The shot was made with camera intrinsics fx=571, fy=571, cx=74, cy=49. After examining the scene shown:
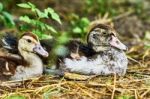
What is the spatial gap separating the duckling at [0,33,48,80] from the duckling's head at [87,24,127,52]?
19.3 inches

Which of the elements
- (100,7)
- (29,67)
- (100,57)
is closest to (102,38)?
(100,57)

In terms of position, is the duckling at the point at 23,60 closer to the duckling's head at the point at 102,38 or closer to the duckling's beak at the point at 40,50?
the duckling's beak at the point at 40,50

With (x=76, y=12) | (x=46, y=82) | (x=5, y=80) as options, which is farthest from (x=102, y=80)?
(x=76, y=12)

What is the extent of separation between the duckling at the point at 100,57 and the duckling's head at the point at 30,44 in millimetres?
225

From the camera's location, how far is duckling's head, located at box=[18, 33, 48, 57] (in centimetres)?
480

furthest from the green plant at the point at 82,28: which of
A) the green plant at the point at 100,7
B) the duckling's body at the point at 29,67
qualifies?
the duckling's body at the point at 29,67

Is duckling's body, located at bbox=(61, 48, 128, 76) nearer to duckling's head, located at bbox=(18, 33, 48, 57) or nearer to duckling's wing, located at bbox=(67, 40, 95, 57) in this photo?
duckling's wing, located at bbox=(67, 40, 95, 57)

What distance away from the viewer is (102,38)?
16.7 feet

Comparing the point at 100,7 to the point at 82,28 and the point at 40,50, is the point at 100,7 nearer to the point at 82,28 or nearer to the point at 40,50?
the point at 82,28

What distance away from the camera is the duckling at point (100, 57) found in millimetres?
4992

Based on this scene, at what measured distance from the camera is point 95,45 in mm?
5094

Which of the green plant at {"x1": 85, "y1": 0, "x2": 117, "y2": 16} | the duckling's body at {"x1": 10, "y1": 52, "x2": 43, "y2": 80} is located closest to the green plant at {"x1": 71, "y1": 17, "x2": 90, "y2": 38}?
the green plant at {"x1": 85, "y1": 0, "x2": 117, "y2": 16}

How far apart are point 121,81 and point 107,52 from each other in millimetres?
320

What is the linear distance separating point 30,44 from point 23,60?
0.15m
